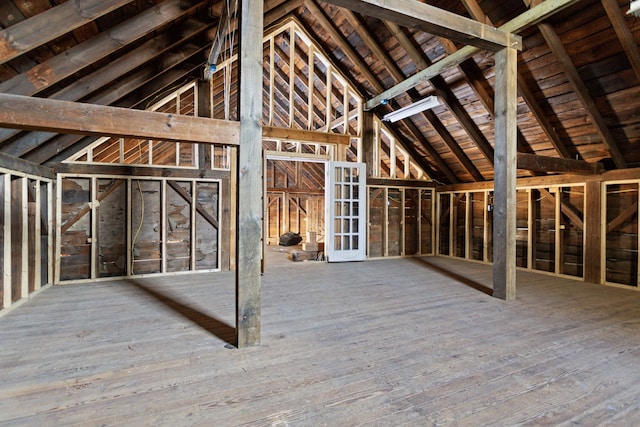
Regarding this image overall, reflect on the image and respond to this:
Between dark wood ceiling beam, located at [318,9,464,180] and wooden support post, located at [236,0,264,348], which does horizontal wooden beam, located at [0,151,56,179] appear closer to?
wooden support post, located at [236,0,264,348]

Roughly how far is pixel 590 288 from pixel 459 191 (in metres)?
3.04

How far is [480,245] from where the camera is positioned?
21.6 ft

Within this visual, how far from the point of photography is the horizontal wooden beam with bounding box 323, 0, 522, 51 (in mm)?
2922

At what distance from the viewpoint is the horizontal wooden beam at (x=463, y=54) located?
332cm

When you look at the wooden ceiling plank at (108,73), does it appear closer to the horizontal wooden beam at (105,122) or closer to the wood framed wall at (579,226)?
the horizontal wooden beam at (105,122)

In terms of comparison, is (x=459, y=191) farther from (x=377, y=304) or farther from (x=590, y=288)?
(x=377, y=304)

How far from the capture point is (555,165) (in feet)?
14.2

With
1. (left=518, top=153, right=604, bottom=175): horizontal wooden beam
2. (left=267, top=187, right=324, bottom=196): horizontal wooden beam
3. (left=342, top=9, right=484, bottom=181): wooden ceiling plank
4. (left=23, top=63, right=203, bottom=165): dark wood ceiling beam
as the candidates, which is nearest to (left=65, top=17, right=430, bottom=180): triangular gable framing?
(left=342, top=9, right=484, bottom=181): wooden ceiling plank

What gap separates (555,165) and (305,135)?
4.05m

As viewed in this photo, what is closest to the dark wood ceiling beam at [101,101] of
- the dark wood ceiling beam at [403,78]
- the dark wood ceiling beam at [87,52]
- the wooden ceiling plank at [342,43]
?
the dark wood ceiling beam at [87,52]

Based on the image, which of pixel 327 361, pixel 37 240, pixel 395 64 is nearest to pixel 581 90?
pixel 395 64

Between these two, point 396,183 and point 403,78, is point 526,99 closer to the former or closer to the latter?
point 403,78

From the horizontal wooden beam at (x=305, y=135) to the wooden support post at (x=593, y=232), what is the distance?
13.5 feet

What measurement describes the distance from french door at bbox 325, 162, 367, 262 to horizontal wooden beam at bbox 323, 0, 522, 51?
10.7 ft
